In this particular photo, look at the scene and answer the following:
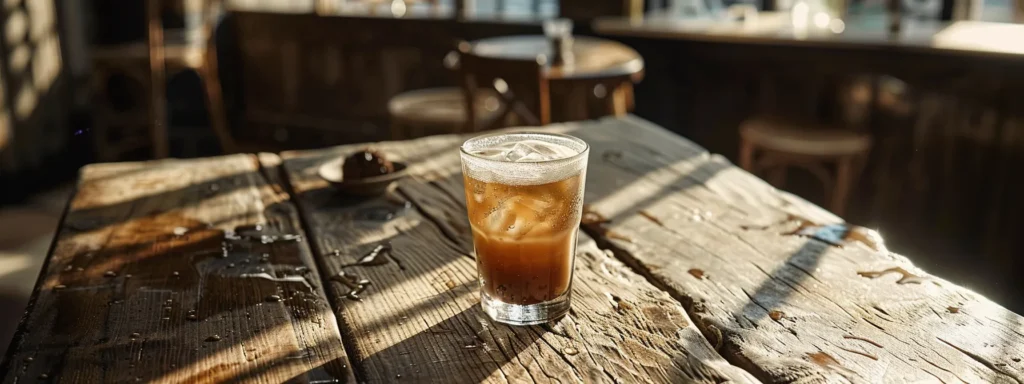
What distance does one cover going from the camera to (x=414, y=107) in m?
3.65

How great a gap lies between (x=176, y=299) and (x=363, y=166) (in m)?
0.46

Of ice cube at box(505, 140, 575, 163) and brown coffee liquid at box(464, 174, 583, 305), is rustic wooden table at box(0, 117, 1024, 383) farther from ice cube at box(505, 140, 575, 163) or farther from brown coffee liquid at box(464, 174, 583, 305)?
ice cube at box(505, 140, 575, 163)

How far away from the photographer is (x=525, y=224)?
0.86m

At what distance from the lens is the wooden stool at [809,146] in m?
3.12

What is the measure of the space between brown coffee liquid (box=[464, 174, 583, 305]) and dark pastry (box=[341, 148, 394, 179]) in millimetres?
476

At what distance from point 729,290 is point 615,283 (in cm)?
13

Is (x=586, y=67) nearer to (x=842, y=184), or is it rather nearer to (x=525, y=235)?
(x=842, y=184)

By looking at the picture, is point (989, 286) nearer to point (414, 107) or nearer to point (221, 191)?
point (414, 107)

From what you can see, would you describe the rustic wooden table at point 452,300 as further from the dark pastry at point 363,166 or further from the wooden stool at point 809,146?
the wooden stool at point 809,146

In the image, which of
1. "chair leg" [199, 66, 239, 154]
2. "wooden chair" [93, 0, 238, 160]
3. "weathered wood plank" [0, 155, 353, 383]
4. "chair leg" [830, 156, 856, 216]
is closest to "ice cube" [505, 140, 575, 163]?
"weathered wood plank" [0, 155, 353, 383]

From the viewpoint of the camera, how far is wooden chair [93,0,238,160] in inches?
180

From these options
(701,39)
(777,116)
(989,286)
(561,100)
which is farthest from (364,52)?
(989,286)

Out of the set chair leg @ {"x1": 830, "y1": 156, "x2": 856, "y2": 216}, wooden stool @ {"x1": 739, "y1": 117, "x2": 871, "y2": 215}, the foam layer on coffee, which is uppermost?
the foam layer on coffee

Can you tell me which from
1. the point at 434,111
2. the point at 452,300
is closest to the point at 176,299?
the point at 452,300
